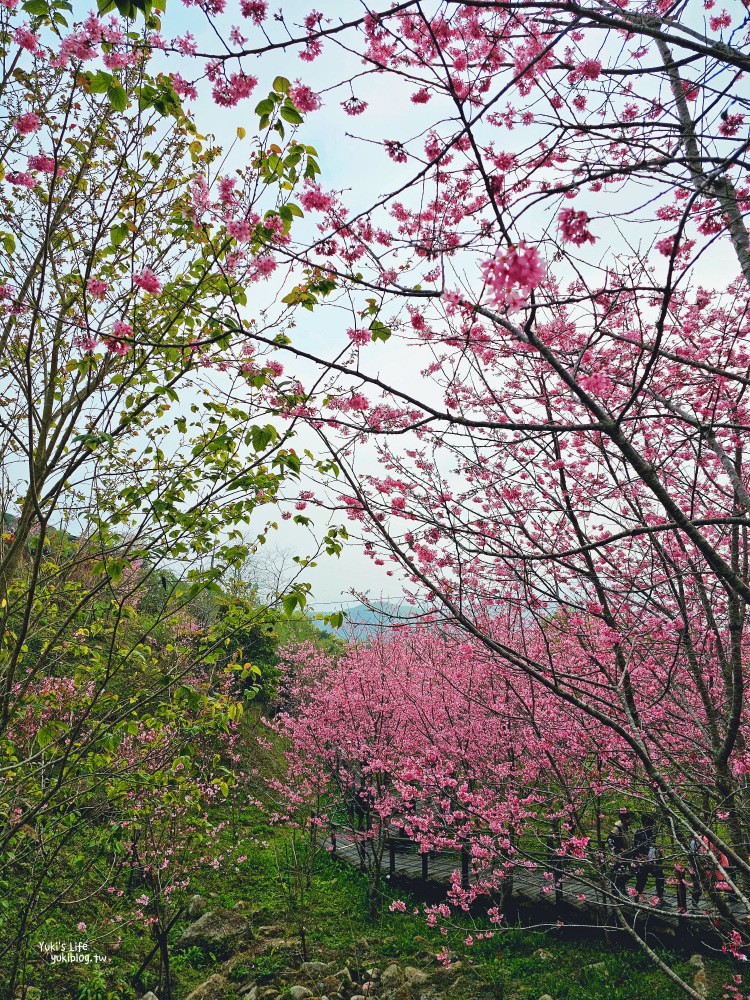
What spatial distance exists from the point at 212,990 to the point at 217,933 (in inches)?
75.7

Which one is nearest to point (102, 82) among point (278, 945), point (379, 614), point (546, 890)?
point (379, 614)

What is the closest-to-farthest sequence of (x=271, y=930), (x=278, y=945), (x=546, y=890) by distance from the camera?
(x=546, y=890), (x=278, y=945), (x=271, y=930)

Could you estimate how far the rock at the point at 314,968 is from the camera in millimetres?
8398

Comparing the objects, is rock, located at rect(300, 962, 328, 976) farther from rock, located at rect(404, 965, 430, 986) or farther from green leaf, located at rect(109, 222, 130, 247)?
green leaf, located at rect(109, 222, 130, 247)

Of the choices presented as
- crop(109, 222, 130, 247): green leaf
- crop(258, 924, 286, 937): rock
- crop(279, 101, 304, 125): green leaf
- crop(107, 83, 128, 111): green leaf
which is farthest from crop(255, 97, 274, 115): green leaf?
crop(258, 924, 286, 937): rock

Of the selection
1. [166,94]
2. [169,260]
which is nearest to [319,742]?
[169,260]

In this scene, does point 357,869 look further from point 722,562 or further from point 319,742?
point 722,562

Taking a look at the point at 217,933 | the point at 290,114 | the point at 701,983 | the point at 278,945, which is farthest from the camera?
the point at 217,933

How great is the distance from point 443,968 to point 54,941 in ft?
19.0

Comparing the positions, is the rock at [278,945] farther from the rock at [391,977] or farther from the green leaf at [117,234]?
the green leaf at [117,234]

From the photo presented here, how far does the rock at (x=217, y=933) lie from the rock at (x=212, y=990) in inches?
52.8

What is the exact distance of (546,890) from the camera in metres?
7.34

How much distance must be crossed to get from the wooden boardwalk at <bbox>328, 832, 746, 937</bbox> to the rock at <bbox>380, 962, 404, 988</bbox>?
155cm

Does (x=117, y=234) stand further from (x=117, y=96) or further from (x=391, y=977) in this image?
(x=391, y=977)
